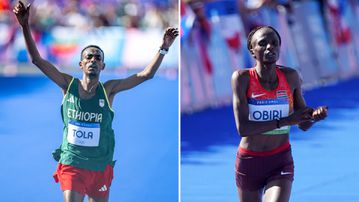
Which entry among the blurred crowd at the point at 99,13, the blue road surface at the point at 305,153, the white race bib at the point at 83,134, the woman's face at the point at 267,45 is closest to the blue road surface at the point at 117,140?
the blue road surface at the point at 305,153

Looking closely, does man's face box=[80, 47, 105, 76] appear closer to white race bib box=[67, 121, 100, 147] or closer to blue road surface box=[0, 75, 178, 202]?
white race bib box=[67, 121, 100, 147]

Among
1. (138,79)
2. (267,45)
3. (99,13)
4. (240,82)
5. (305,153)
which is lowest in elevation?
(240,82)

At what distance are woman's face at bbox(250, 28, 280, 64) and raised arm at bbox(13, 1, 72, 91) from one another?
158cm

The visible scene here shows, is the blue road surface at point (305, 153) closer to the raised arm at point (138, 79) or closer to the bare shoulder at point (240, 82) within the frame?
the raised arm at point (138, 79)

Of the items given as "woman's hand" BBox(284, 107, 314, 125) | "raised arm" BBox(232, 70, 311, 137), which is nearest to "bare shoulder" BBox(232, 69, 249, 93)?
"raised arm" BBox(232, 70, 311, 137)

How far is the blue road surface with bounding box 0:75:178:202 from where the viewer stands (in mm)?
7766

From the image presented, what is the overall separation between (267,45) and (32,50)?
1785 millimetres

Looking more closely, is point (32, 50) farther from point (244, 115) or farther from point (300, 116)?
point (300, 116)

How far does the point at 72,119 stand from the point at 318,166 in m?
3.10

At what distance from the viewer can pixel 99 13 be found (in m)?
10.7

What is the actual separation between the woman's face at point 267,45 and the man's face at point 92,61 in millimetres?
1470

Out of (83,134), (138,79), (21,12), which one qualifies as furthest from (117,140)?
(21,12)

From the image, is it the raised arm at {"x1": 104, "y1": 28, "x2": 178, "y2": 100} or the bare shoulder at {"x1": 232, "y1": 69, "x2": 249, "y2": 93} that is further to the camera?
the raised arm at {"x1": 104, "y1": 28, "x2": 178, "y2": 100}

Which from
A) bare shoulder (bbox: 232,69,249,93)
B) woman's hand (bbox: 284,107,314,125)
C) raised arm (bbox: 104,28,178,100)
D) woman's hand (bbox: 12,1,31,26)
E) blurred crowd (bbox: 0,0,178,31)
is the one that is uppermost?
blurred crowd (bbox: 0,0,178,31)
